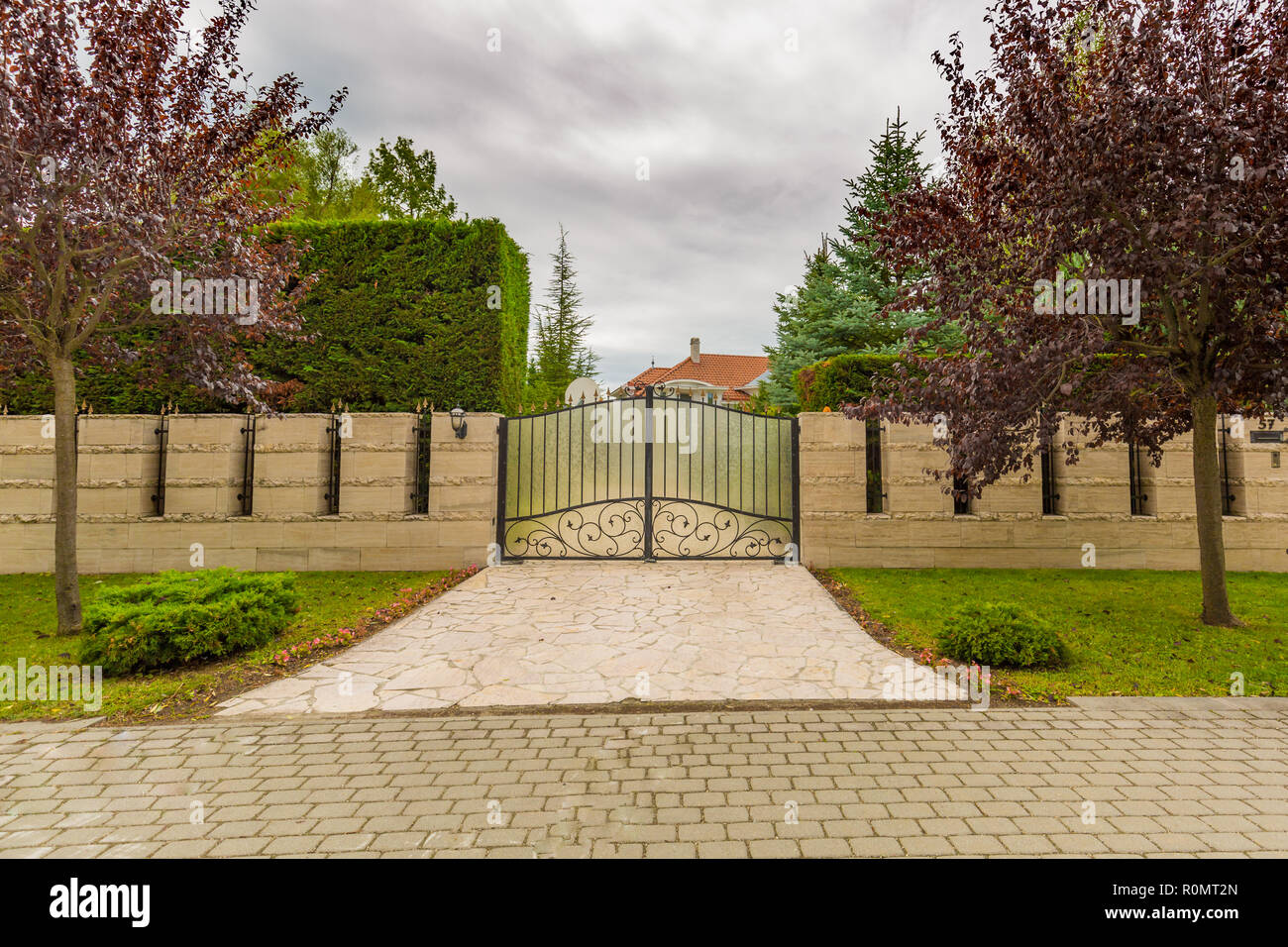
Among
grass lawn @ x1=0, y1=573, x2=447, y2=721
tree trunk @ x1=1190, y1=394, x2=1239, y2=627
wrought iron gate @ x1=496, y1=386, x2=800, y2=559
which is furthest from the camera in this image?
wrought iron gate @ x1=496, y1=386, x2=800, y2=559

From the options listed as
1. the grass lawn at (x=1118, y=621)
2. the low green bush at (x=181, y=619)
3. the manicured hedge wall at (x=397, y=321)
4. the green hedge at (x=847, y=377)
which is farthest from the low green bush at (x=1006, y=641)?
the manicured hedge wall at (x=397, y=321)

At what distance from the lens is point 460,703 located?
A: 4312 millimetres

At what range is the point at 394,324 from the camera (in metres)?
10.1

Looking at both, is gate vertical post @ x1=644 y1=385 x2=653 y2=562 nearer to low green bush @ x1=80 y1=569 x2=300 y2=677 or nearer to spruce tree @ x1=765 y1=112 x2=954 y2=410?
low green bush @ x1=80 y1=569 x2=300 y2=677

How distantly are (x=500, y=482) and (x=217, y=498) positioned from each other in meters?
4.57

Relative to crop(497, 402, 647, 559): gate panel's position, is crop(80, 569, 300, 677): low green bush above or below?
below

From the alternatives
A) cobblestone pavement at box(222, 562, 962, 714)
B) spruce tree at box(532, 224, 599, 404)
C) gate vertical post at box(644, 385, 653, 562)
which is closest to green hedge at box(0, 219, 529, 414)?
gate vertical post at box(644, 385, 653, 562)

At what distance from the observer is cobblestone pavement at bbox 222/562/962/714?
4.48 meters

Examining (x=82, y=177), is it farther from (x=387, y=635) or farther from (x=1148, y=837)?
(x=1148, y=837)

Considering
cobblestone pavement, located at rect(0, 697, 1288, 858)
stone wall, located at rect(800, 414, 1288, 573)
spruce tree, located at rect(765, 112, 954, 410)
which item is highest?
spruce tree, located at rect(765, 112, 954, 410)

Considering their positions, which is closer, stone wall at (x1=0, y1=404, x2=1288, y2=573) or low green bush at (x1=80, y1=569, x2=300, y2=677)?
low green bush at (x1=80, y1=569, x2=300, y2=677)

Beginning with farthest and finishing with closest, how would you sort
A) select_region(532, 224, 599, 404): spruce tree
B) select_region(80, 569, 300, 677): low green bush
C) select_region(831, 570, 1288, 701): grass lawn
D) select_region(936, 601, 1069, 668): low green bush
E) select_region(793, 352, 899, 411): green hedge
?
select_region(532, 224, 599, 404): spruce tree → select_region(793, 352, 899, 411): green hedge → select_region(936, 601, 1069, 668): low green bush → select_region(80, 569, 300, 677): low green bush → select_region(831, 570, 1288, 701): grass lawn

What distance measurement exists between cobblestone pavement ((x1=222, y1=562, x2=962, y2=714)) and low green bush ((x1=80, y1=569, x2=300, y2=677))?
0.94 meters

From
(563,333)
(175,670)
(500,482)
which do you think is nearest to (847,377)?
(500,482)
